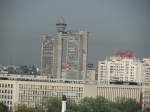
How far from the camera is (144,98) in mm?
158625

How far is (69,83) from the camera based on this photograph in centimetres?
13925

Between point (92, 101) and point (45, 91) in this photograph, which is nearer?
point (92, 101)

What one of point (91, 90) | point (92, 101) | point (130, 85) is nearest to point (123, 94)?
point (130, 85)

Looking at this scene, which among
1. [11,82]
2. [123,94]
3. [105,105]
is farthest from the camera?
[123,94]

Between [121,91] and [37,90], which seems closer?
[37,90]

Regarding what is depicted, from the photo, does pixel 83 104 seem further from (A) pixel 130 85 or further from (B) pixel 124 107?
(A) pixel 130 85

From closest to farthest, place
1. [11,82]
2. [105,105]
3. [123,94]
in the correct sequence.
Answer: [105,105] < [11,82] < [123,94]

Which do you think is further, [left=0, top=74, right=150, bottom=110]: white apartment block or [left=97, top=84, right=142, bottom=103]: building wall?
[left=97, top=84, right=142, bottom=103]: building wall

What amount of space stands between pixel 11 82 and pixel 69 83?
33.6ft

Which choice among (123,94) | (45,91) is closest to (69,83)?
(45,91)

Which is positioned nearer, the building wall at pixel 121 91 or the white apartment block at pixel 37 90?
the white apartment block at pixel 37 90

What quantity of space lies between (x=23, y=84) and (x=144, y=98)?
1192 inches

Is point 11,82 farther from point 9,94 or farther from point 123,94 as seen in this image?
point 123,94

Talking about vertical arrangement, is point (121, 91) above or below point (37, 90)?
below
